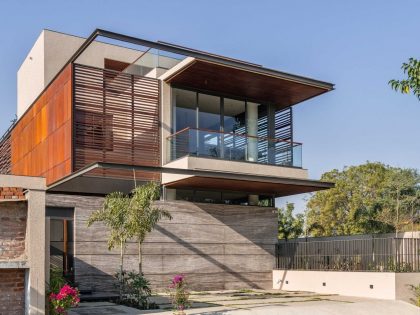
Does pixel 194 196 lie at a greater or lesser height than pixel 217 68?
lesser

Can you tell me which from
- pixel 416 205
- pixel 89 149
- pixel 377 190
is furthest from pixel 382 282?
pixel 377 190

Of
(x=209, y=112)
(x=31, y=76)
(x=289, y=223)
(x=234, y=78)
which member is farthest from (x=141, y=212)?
(x=289, y=223)

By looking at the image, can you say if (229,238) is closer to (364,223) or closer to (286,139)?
(286,139)

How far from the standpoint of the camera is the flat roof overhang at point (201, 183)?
70.3ft

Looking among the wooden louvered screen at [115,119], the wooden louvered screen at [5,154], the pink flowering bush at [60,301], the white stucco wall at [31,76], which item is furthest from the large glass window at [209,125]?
the wooden louvered screen at [5,154]

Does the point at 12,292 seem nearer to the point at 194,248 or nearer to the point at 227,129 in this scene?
the point at 194,248

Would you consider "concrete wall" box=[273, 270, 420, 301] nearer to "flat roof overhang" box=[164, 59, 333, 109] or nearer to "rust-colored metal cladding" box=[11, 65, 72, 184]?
"flat roof overhang" box=[164, 59, 333, 109]

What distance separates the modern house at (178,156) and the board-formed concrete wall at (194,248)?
41 mm

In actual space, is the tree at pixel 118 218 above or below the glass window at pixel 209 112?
below

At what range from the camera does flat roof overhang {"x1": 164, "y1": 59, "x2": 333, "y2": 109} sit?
22.6 metres

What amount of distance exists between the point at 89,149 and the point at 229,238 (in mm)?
6626

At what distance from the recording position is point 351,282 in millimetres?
21172

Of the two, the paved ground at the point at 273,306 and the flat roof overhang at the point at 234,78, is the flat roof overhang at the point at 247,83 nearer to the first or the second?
the flat roof overhang at the point at 234,78

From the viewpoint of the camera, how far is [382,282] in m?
19.7
